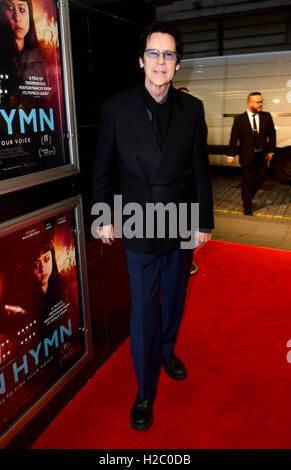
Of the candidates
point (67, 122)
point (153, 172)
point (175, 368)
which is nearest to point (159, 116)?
point (153, 172)

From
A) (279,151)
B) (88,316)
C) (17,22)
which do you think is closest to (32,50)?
(17,22)

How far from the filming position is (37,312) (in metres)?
1.93

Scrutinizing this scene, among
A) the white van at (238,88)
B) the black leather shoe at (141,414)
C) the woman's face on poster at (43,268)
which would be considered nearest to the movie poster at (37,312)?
the woman's face on poster at (43,268)

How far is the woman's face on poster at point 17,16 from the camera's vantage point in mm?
1513

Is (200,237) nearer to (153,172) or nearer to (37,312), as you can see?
(153,172)

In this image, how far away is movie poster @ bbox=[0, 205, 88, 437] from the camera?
5.70ft

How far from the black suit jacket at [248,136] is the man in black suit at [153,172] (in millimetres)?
4548

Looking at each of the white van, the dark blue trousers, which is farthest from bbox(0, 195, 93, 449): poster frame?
the white van

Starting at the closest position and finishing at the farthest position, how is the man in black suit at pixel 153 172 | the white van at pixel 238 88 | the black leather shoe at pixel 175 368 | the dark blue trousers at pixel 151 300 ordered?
1. the man in black suit at pixel 153 172
2. the dark blue trousers at pixel 151 300
3. the black leather shoe at pixel 175 368
4. the white van at pixel 238 88

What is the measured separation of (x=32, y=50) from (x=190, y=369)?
198 cm

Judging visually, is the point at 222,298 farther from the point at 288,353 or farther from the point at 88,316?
the point at 88,316

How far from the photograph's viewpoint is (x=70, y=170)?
78.6 inches

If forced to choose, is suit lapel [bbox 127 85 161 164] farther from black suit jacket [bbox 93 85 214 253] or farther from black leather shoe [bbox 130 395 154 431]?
black leather shoe [bbox 130 395 154 431]

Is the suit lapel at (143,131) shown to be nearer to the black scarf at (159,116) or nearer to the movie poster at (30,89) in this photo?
the black scarf at (159,116)
